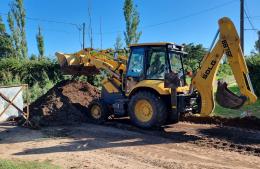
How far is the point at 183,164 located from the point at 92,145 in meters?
2.54

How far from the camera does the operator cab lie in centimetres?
975

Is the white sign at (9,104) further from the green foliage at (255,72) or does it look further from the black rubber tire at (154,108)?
the green foliage at (255,72)

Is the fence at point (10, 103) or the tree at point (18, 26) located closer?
the fence at point (10, 103)

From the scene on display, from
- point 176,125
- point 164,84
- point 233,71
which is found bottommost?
point 176,125

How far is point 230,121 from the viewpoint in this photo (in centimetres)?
1033

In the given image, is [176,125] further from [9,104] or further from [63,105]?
[9,104]

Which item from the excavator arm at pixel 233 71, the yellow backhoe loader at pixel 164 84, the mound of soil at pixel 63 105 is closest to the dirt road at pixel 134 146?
the yellow backhoe loader at pixel 164 84

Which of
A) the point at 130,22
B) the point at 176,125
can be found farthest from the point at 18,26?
the point at 176,125

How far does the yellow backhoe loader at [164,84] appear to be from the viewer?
8.40m

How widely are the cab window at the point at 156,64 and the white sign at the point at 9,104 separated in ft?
13.1

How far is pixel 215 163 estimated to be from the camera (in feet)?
21.3

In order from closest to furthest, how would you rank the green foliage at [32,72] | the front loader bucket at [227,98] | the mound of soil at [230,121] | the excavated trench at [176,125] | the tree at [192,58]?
the excavated trench at [176,125] → the front loader bucket at [227,98] → the mound of soil at [230,121] → the tree at [192,58] → the green foliage at [32,72]

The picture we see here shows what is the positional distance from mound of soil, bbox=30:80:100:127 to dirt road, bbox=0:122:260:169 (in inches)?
30.8

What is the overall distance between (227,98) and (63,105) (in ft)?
18.7
